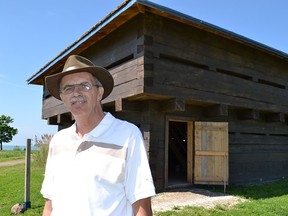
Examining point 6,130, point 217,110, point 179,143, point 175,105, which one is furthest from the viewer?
point 6,130

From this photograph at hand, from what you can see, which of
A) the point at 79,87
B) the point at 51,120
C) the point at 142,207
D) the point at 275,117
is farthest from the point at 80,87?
the point at 51,120

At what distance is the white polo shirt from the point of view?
1775 mm

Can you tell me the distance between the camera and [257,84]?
32.3 feet

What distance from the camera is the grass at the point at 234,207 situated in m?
6.16

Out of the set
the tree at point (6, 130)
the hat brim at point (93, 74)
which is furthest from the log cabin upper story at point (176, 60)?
the tree at point (6, 130)

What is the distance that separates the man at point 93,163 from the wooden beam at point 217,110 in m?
6.97

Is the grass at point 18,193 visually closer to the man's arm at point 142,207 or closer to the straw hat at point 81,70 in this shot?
the straw hat at point 81,70

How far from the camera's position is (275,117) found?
10938mm

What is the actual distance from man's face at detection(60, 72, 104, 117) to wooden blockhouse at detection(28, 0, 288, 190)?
486 cm

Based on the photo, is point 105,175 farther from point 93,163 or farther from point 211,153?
point 211,153

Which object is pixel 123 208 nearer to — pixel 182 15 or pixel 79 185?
Answer: pixel 79 185

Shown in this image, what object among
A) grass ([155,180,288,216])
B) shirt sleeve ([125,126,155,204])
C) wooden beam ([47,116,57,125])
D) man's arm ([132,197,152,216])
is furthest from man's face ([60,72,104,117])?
wooden beam ([47,116,57,125])

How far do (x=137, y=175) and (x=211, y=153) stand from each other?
750 cm

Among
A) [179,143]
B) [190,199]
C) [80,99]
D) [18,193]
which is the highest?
[80,99]
